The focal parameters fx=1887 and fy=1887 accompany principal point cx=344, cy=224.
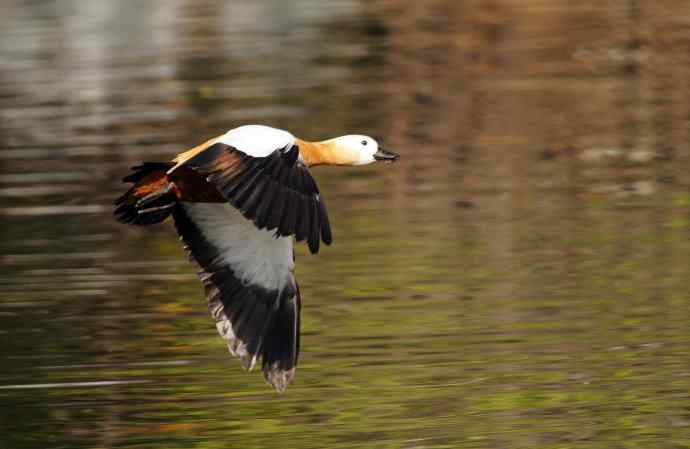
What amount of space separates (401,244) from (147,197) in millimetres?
4548

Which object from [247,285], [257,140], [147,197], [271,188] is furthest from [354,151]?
[271,188]

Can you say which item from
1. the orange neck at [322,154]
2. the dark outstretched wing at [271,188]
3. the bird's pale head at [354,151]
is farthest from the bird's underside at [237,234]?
the bird's pale head at [354,151]

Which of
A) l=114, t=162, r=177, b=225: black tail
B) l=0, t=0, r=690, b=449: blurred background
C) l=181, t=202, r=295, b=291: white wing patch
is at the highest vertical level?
l=114, t=162, r=177, b=225: black tail

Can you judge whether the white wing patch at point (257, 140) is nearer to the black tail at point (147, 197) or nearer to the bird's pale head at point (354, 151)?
the black tail at point (147, 197)

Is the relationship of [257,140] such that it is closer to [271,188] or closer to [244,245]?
[271,188]

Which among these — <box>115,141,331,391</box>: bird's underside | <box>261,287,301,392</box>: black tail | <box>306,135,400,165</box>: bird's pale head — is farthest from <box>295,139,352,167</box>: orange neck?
<box>261,287,301,392</box>: black tail

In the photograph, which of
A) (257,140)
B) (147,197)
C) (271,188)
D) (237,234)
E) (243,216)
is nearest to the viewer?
(271,188)

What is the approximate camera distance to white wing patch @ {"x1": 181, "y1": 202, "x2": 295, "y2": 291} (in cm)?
997

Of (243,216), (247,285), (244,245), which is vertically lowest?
(247,285)

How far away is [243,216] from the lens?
370 inches

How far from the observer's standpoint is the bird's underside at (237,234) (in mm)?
8922

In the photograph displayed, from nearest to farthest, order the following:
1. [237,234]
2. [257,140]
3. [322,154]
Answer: [257,140] → [322,154] → [237,234]

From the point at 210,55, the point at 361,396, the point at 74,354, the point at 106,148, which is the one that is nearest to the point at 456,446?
the point at 361,396

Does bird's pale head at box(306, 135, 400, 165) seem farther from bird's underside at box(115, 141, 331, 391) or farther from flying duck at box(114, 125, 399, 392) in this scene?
bird's underside at box(115, 141, 331, 391)
